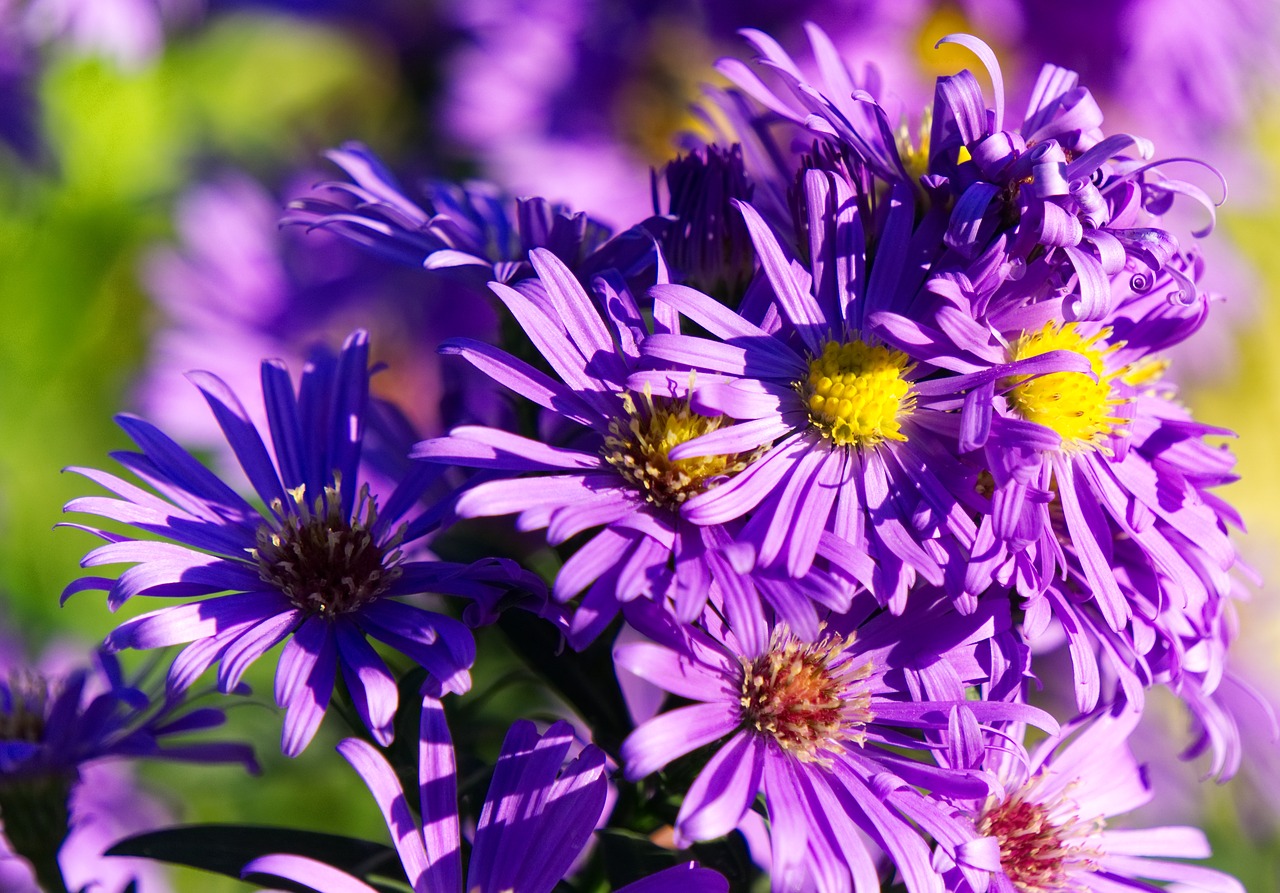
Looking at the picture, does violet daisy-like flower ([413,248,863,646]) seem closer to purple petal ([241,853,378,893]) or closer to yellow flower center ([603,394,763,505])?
yellow flower center ([603,394,763,505])

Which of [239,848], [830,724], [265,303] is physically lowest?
[239,848]

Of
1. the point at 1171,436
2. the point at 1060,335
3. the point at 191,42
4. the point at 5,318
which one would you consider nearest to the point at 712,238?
the point at 1060,335

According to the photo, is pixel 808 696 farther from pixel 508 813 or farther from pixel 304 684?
pixel 304 684

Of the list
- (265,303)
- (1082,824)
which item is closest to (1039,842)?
(1082,824)

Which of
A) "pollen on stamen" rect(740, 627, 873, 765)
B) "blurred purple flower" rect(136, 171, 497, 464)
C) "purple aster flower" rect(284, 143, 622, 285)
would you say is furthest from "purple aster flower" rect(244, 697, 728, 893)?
"blurred purple flower" rect(136, 171, 497, 464)

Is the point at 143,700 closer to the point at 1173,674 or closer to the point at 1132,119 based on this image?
the point at 1173,674

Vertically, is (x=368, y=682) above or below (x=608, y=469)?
below
